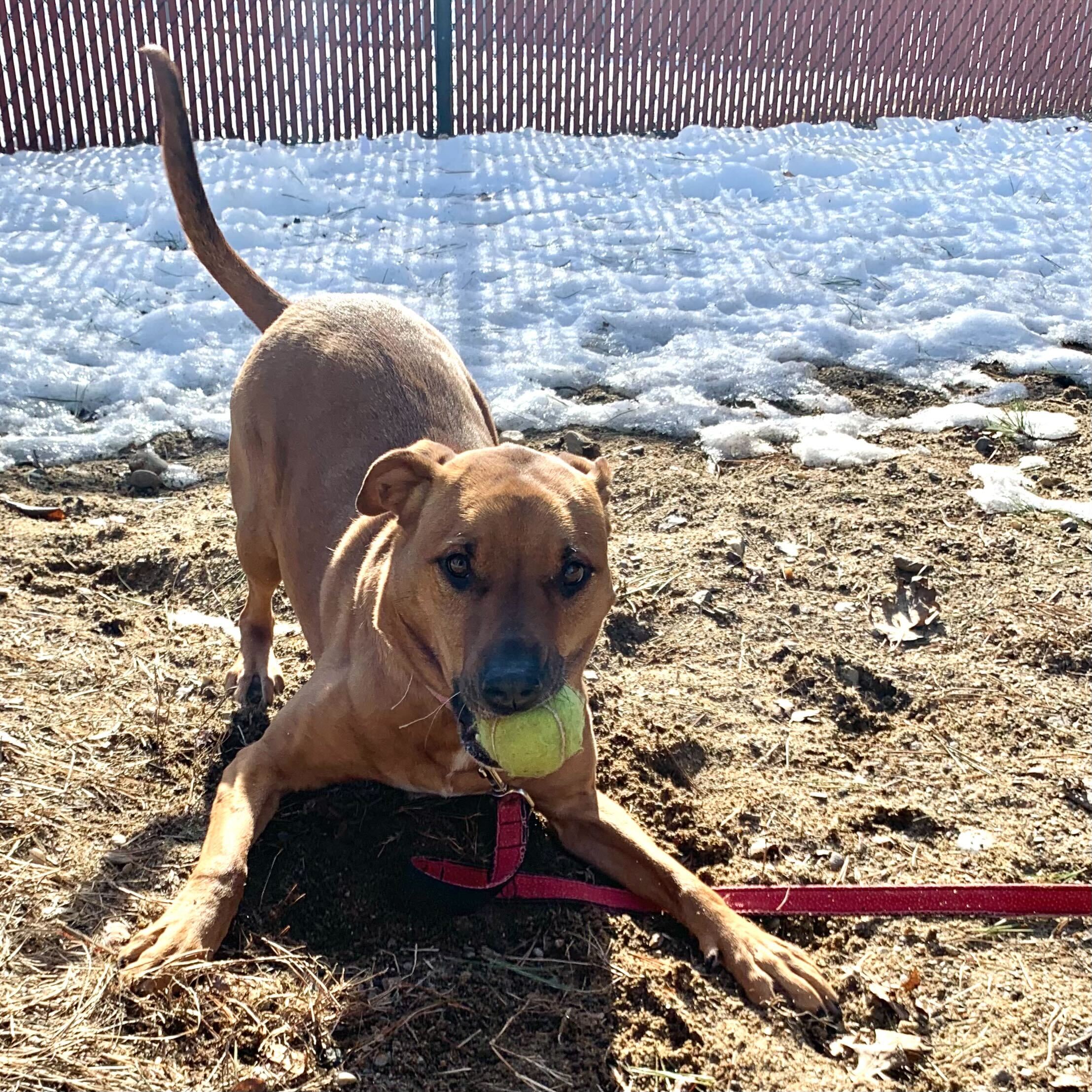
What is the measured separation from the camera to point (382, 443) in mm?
3773

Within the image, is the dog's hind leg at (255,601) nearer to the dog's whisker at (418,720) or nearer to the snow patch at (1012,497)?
the dog's whisker at (418,720)

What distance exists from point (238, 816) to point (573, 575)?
3.81ft

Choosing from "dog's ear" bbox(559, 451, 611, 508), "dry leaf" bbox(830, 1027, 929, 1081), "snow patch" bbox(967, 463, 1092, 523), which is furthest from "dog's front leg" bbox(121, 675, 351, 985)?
"snow patch" bbox(967, 463, 1092, 523)

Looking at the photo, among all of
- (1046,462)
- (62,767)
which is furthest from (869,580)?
(62,767)

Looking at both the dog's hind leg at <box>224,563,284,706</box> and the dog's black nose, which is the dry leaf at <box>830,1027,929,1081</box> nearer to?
the dog's black nose

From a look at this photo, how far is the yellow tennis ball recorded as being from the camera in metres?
2.56

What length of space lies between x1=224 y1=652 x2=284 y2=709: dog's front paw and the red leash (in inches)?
45.9

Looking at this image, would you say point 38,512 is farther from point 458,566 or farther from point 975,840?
point 975,840

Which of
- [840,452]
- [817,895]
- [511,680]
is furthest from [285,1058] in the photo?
[840,452]

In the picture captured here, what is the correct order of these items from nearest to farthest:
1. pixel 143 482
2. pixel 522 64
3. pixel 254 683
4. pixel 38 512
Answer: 1. pixel 254 683
2. pixel 38 512
3. pixel 143 482
4. pixel 522 64

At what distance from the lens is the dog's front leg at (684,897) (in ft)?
8.87

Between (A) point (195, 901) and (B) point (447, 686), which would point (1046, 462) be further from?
(A) point (195, 901)

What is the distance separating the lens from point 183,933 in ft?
8.38

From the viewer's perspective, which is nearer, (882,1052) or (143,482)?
(882,1052)
